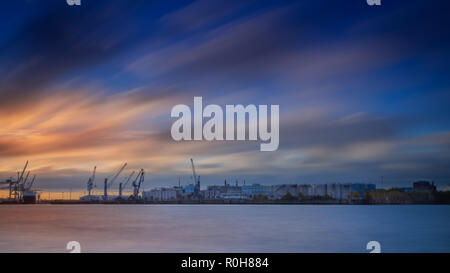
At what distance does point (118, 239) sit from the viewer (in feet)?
113

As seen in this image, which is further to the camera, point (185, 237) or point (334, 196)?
point (334, 196)
